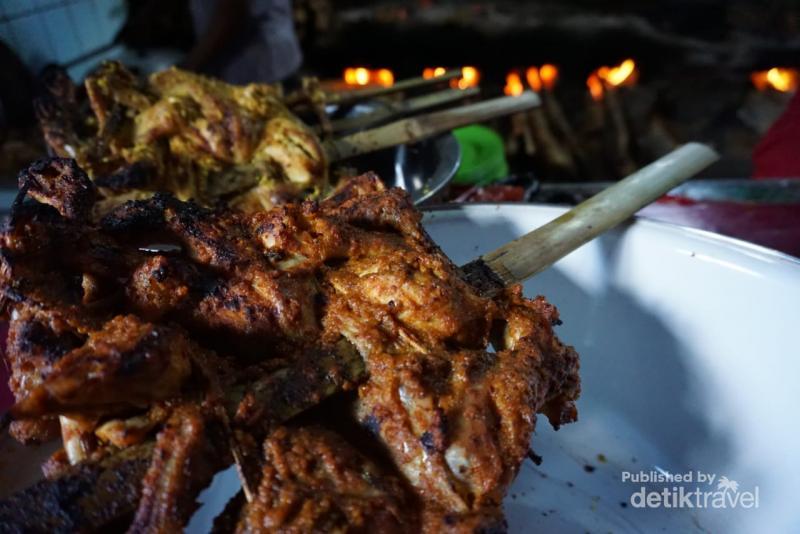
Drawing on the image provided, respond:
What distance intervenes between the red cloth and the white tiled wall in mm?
4752

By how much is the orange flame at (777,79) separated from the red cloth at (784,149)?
227 cm

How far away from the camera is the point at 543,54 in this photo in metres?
5.78

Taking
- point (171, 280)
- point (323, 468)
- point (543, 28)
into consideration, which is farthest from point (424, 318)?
point (543, 28)

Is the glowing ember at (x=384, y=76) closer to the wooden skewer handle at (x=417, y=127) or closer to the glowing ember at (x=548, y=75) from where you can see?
the glowing ember at (x=548, y=75)

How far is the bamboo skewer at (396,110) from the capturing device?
2.85 m

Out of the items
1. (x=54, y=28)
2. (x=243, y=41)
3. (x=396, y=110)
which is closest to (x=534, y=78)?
(x=243, y=41)

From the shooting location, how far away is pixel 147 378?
87cm

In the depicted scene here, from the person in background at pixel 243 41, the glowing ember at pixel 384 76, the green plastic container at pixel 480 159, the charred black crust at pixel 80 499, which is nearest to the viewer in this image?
the charred black crust at pixel 80 499

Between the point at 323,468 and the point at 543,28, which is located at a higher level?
the point at 323,468

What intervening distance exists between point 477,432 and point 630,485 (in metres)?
0.77

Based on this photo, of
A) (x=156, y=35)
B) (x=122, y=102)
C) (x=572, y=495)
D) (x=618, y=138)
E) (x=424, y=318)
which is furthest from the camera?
(x=156, y=35)

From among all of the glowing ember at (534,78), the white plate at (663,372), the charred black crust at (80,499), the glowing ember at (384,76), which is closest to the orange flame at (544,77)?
the glowing ember at (534,78)

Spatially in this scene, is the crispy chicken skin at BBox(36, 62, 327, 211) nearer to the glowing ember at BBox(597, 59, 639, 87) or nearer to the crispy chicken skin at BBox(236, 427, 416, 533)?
the crispy chicken skin at BBox(236, 427, 416, 533)

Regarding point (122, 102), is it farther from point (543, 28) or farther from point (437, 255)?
point (543, 28)
